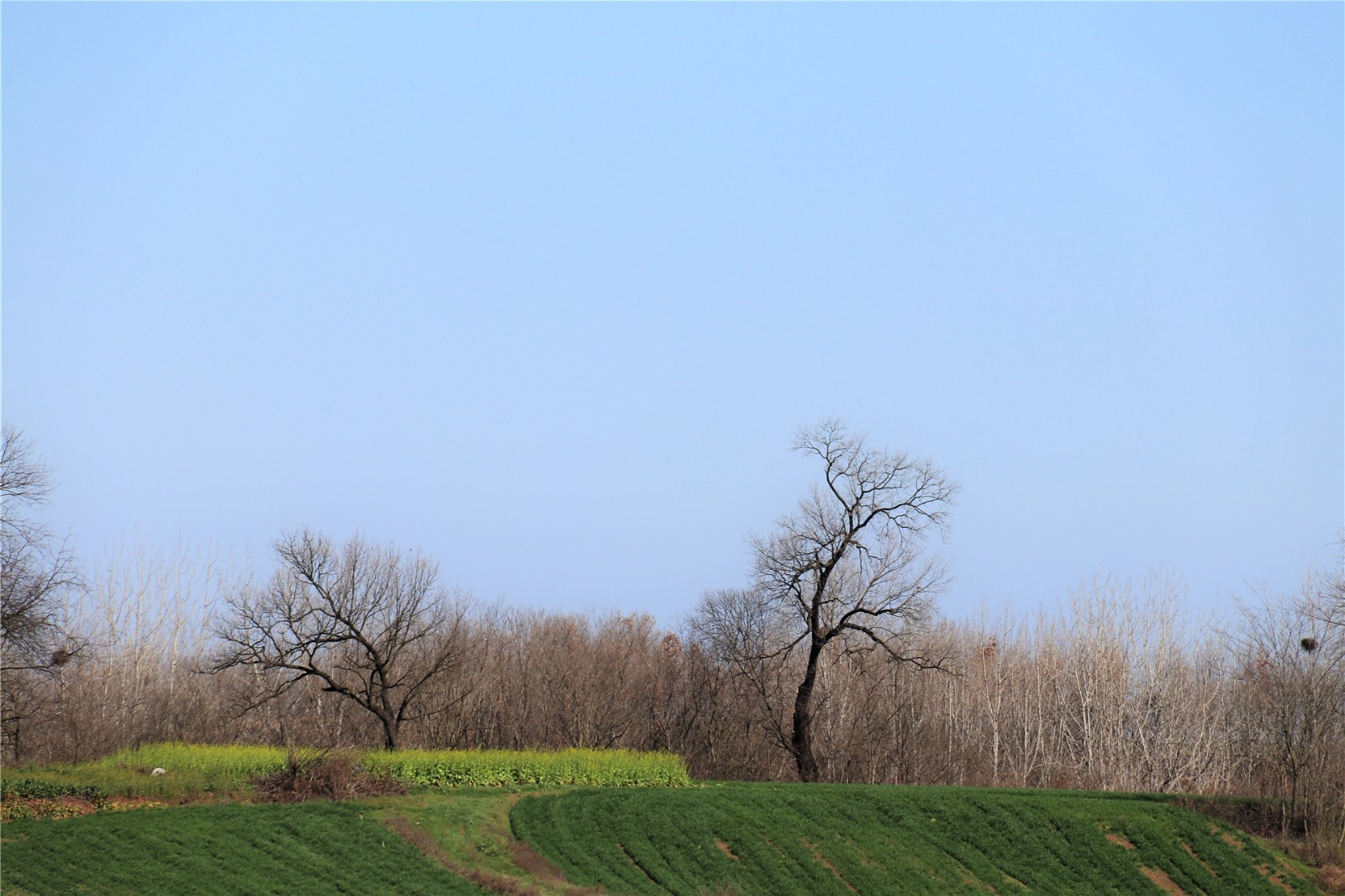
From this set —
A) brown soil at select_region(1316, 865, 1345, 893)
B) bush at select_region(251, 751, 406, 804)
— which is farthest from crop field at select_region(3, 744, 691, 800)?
brown soil at select_region(1316, 865, 1345, 893)

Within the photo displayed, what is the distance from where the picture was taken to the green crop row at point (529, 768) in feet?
87.1

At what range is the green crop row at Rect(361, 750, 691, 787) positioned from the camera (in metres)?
26.5

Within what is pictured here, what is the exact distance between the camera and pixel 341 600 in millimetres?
32156

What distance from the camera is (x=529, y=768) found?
1096 inches

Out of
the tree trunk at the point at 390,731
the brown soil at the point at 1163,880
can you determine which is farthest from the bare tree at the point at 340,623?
the brown soil at the point at 1163,880

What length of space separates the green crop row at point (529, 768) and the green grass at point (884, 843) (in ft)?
5.78

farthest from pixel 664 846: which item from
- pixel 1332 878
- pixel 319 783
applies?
pixel 1332 878

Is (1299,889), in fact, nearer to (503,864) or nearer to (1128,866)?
(1128,866)

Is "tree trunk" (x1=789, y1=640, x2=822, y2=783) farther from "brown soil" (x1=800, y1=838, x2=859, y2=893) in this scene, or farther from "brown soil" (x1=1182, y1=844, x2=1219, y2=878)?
"brown soil" (x1=1182, y1=844, x2=1219, y2=878)

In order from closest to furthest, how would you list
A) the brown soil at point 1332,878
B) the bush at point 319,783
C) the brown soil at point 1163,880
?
the bush at point 319,783
the brown soil at point 1163,880
the brown soil at point 1332,878

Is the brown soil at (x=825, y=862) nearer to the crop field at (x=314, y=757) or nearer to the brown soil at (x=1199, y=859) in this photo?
the crop field at (x=314, y=757)

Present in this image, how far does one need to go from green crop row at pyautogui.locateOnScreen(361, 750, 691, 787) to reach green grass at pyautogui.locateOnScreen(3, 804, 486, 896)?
143 inches

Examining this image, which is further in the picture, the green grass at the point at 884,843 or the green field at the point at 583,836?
the green grass at the point at 884,843

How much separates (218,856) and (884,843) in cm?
1440
